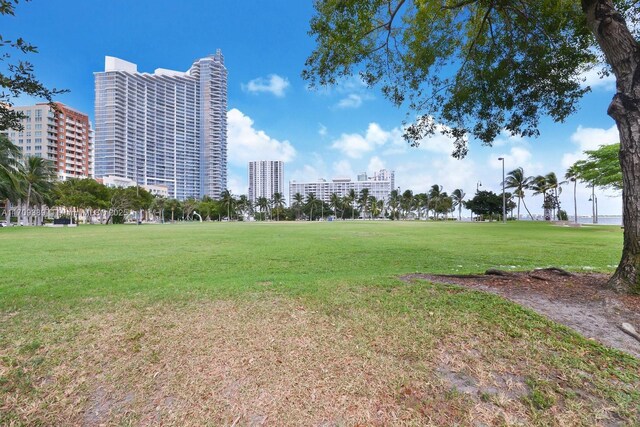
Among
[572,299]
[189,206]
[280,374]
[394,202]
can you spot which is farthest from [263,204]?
[280,374]

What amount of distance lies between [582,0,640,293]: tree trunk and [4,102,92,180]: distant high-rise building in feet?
382

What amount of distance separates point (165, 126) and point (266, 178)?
6181 centimetres

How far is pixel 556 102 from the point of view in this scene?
706 cm

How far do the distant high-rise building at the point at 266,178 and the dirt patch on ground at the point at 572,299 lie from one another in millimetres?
165726

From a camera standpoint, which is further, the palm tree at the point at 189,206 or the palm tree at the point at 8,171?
the palm tree at the point at 189,206

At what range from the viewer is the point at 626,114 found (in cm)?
470

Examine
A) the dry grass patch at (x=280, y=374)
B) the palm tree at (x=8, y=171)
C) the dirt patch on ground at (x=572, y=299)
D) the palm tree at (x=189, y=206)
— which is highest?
the palm tree at (x=189, y=206)

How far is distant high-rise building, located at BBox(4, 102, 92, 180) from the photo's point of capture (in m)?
94.2

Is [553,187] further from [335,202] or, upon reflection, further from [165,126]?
[165,126]

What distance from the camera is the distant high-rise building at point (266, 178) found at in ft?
559

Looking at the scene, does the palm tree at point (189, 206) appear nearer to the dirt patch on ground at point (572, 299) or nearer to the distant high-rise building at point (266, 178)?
the distant high-rise building at point (266, 178)

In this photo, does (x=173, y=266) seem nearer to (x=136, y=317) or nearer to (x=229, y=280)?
(x=229, y=280)

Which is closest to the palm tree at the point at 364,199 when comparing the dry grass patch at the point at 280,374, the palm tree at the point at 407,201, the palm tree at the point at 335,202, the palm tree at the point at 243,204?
the palm tree at the point at 335,202

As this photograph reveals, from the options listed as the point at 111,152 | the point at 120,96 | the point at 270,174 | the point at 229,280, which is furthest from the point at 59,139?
the point at 229,280
